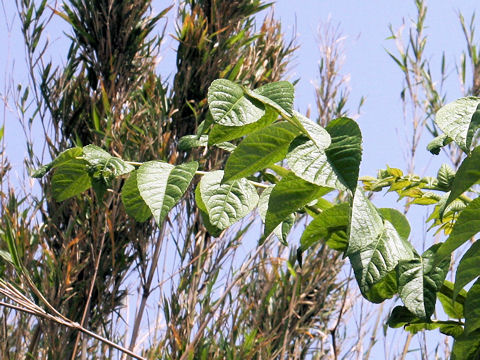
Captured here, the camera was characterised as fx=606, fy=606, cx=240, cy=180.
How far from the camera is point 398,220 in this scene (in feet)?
1.35

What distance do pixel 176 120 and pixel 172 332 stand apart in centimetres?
81

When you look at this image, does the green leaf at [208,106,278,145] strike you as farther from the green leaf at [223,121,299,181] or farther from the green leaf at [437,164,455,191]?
the green leaf at [437,164,455,191]

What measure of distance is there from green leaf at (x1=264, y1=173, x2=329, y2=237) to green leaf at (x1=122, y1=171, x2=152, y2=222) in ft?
0.34

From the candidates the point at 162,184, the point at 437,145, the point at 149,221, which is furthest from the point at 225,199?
the point at 149,221

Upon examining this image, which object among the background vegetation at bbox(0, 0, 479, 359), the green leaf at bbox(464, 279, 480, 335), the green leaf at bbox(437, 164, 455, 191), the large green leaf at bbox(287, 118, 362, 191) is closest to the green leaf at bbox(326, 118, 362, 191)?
the large green leaf at bbox(287, 118, 362, 191)

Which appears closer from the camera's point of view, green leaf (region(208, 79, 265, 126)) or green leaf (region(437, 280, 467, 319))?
green leaf (region(208, 79, 265, 126))

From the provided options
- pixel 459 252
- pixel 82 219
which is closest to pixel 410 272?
pixel 459 252

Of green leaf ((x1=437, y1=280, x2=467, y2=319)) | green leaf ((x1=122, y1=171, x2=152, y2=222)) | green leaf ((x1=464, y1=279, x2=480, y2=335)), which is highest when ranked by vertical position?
green leaf ((x1=122, y1=171, x2=152, y2=222))

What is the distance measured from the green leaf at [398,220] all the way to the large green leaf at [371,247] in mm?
23

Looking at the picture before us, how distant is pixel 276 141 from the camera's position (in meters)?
0.33

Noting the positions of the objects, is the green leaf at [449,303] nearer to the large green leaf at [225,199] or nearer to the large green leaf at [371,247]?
the large green leaf at [371,247]

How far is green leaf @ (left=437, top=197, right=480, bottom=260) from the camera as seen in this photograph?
0.30 m

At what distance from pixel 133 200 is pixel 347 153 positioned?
163mm

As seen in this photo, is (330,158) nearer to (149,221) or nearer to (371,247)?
(371,247)
